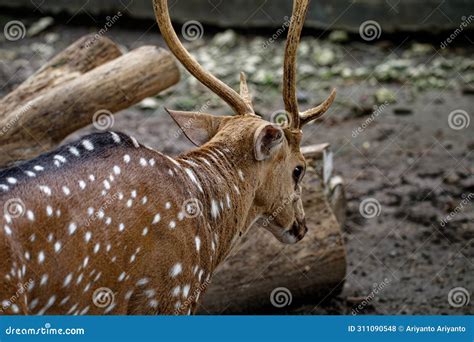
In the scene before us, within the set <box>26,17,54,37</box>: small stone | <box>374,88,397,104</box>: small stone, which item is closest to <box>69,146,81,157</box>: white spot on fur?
<box>374,88,397,104</box>: small stone

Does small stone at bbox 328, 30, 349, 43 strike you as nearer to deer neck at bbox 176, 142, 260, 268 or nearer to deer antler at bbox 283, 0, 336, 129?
deer antler at bbox 283, 0, 336, 129

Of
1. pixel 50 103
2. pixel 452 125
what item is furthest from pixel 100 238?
pixel 452 125

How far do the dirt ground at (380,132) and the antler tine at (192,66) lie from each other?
1788 mm

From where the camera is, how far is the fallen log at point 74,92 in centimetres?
573

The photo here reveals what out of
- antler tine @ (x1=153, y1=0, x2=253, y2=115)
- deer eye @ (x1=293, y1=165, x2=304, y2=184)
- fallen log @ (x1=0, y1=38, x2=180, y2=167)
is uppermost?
antler tine @ (x1=153, y1=0, x2=253, y2=115)

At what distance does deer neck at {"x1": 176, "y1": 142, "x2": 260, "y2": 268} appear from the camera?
4648mm

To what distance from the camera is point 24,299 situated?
148 inches

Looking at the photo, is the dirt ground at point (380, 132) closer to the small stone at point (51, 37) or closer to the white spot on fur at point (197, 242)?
the small stone at point (51, 37)

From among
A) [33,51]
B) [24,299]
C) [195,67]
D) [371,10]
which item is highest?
[195,67]

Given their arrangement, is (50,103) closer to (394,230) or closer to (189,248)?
(189,248)

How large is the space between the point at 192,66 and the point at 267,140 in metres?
0.63

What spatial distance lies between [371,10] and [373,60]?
717 millimetres

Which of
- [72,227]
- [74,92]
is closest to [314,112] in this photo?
[72,227]

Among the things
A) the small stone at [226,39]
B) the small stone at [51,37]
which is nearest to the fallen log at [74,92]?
the small stone at [226,39]
